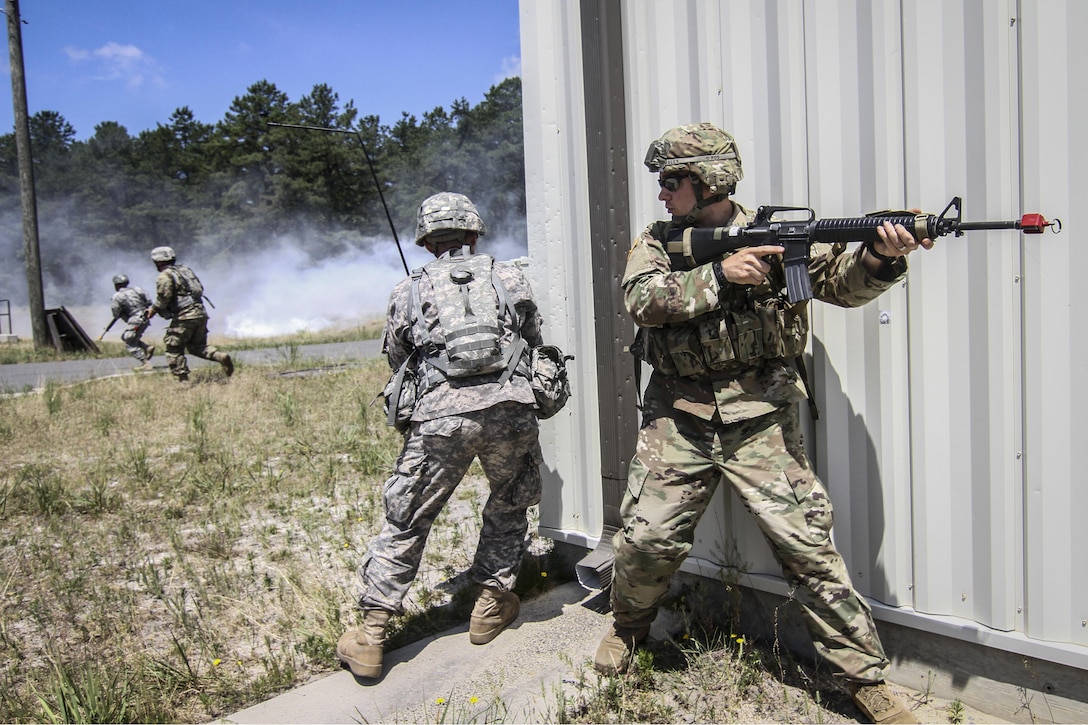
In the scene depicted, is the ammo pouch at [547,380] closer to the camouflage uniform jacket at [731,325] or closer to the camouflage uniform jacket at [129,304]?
the camouflage uniform jacket at [731,325]

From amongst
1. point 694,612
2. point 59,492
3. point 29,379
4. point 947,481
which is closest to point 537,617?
point 694,612

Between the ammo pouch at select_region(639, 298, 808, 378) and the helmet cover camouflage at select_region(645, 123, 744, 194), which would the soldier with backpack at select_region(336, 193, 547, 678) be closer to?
the ammo pouch at select_region(639, 298, 808, 378)

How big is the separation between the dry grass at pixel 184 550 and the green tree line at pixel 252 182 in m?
27.4

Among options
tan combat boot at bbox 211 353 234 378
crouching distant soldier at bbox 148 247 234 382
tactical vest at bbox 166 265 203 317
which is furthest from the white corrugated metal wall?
tactical vest at bbox 166 265 203 317

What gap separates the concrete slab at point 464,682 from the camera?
2.87m

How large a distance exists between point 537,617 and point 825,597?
149 cm

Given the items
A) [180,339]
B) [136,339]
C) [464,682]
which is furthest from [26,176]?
[464,682]

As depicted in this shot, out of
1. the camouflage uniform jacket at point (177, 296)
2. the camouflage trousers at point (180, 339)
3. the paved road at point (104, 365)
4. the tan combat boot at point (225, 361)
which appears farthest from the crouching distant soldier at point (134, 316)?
the tan combat boot at point (225, 361)

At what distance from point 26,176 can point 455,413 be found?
1765cm

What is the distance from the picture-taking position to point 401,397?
11.0ft

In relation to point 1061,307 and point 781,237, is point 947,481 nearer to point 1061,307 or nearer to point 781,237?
point 1061,307

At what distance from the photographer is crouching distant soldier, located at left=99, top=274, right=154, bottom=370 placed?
488 inches

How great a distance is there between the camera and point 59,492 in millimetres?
5434

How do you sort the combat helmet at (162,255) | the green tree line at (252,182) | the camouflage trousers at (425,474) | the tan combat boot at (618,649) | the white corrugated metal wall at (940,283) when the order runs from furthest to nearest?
the green tree line at (252,182) → the combat helmet at (162,255) → the camouflage trousers at (425,474) → the tan combat boot at (618,649) → the white corrugated metal wall at (940,283)
